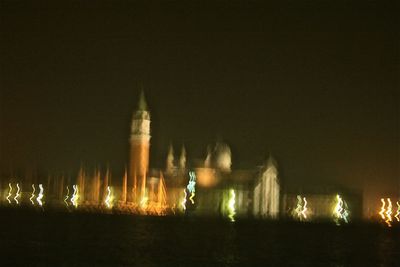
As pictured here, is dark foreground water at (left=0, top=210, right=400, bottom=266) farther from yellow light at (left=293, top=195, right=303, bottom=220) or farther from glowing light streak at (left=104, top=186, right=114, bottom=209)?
glowing light streak at (left=104, top=186, right=114, bottom=209)

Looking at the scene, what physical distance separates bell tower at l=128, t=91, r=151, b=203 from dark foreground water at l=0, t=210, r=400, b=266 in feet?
127

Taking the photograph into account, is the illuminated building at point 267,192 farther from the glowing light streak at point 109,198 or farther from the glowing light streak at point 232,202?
the glowing light streak at point 109,198

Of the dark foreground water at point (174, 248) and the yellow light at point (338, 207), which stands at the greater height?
the yellow light at point (338, 207)

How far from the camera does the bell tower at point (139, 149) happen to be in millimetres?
85438

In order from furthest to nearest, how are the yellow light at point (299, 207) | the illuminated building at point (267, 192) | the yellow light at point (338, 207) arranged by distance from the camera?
the yellow light at point (338, 207) → the yellow light at point (299, 207) → the illuminated building at point (267, 192)

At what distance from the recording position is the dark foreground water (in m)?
27.5

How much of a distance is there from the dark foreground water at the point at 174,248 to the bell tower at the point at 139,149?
38.6m

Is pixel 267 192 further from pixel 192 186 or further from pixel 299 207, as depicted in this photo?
pixel 192 186

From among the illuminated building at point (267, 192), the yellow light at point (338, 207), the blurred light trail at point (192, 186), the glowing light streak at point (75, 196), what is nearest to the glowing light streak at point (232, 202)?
the illuminated building at point (267, 192)

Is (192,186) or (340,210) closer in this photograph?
(192,186)

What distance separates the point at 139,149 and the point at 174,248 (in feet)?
174

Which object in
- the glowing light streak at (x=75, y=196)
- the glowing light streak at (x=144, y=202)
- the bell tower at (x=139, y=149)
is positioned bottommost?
the glowing light streak at (x=144, y=202)

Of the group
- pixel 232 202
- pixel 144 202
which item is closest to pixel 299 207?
pixel 232 202

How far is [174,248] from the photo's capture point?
3322cm
